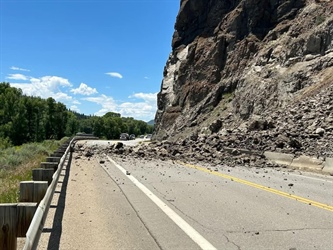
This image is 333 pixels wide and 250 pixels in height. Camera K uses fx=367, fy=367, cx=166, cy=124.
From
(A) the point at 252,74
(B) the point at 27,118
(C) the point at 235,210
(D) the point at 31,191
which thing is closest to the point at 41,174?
(D) the point at 31,191

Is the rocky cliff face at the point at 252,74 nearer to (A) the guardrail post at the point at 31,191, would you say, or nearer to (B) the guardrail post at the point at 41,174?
(B) the guardrail post at the point at 41,174

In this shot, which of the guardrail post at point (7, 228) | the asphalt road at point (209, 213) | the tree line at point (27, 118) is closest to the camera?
the guardrail post at point (7, 228)

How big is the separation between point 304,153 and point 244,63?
1177 inches

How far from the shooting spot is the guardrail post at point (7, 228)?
3.60 meters

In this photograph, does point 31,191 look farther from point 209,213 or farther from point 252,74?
point 252,74

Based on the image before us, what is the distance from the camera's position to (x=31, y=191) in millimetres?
5047

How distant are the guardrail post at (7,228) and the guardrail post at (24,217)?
13cm

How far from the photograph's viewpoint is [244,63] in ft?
148

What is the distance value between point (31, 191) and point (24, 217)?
1.22 m

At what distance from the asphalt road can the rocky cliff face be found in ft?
26.4

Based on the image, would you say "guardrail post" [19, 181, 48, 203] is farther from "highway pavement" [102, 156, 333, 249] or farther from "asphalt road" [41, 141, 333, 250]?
"highway pavement" [102, 156, 333, 249]

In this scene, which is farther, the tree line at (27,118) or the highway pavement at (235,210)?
the tree line at (27,118)

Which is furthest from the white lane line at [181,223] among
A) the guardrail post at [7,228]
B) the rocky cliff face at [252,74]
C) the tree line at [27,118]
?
the tree line at [27,118]

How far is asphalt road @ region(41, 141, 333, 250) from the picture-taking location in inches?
210
